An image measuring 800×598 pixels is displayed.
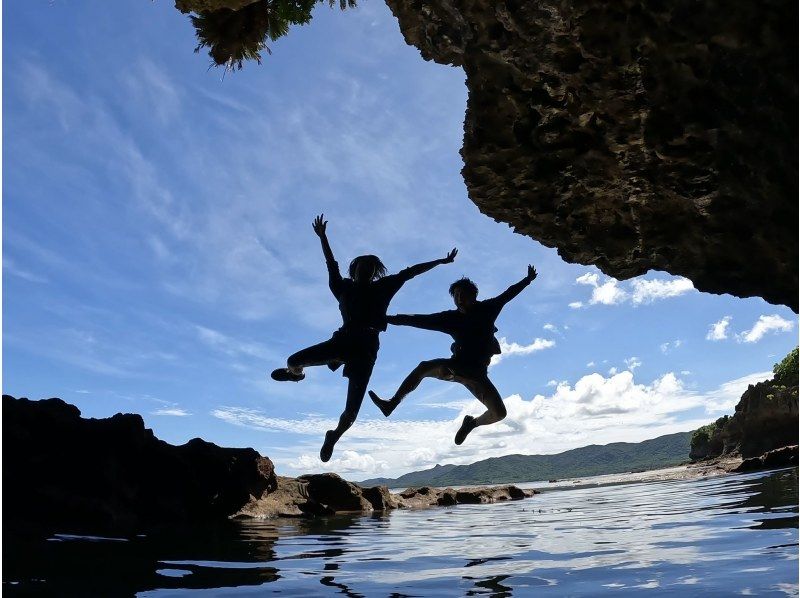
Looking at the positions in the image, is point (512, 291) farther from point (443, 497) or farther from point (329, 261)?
point (443, 497)

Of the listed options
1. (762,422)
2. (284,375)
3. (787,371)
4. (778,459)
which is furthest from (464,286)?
(787,371)

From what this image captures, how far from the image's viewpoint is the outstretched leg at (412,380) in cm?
661

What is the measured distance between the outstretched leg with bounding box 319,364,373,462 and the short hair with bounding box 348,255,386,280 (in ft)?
3.77

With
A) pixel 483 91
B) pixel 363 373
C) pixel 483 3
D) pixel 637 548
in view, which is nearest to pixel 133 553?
pixel 363 373

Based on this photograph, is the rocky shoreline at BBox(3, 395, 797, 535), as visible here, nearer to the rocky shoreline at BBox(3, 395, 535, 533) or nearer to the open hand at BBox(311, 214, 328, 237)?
the rocky shoreline at BBox(3, 395, 535, 533)

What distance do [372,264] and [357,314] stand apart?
62 cm

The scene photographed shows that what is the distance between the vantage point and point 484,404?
683 centimetres

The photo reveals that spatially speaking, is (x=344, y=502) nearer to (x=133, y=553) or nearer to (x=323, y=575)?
(x=133, y=553)

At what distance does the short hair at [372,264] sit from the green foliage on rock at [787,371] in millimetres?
44263

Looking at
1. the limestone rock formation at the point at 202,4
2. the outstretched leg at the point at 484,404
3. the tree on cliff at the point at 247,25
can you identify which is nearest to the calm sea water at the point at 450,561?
the outstretched leg at the point at 484,404

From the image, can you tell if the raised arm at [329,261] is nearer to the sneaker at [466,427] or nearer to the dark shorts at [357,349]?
the dark shorts at [357,349]

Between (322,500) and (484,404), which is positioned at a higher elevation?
(484,404)

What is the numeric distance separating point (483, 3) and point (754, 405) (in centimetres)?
4683

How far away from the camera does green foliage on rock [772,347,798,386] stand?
135 ft
